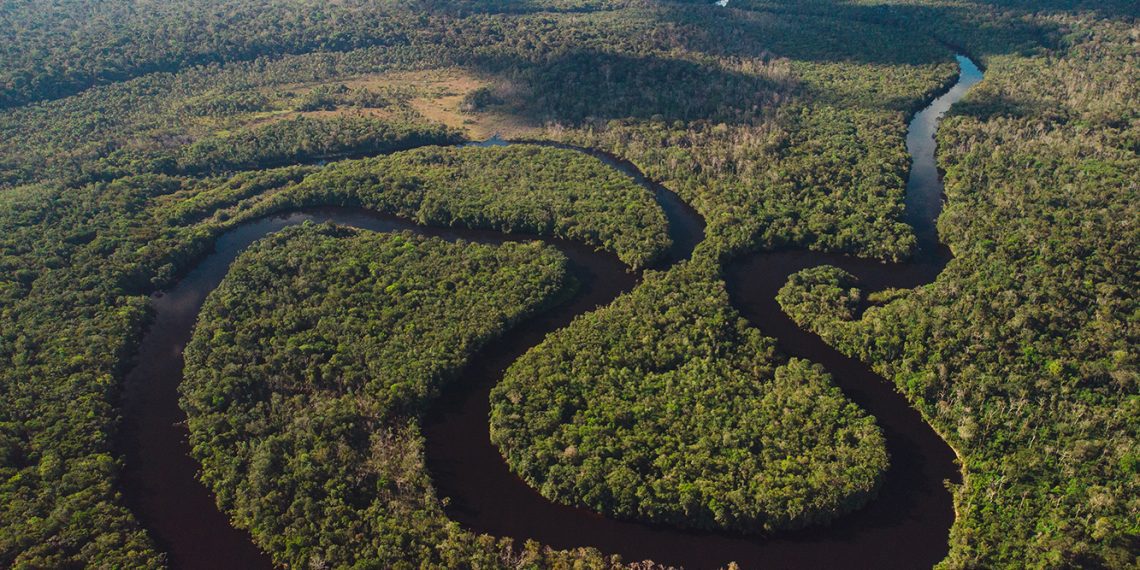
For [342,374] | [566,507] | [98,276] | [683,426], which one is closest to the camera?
[566,507]

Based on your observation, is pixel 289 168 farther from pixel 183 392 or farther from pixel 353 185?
pixel 183 392

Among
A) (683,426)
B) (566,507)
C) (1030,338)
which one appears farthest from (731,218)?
(566,507)

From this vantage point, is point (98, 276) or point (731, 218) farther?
point (731, 218)

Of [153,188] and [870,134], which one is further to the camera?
[870,134]

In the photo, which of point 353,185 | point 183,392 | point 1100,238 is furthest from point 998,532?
point 353,185

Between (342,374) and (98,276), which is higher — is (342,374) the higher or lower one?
the lower one

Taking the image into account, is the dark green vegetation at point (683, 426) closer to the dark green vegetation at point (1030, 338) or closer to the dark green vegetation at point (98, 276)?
the dark green vegetation at point (1030, 338)

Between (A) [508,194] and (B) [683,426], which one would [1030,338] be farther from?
(A) [508,194]

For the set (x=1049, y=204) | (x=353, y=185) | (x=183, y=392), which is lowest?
(x=183, y=392)
